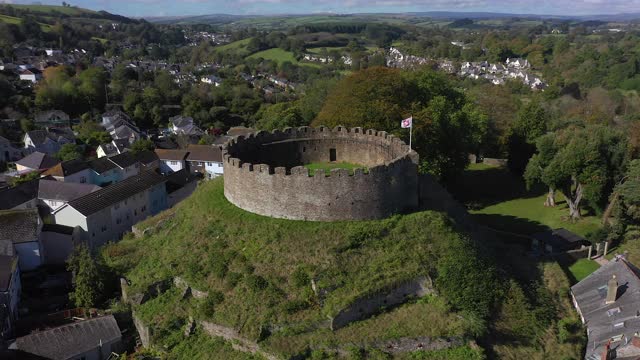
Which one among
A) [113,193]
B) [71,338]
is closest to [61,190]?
[113,193]

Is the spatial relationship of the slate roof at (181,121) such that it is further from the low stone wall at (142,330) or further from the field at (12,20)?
the field at (12,20)

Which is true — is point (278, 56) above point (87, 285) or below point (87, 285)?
below

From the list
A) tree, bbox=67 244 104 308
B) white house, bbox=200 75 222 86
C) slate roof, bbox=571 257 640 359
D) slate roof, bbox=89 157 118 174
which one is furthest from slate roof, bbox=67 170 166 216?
white house, bbox=200 75 222 86

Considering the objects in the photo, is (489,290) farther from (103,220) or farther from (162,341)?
(103,220)

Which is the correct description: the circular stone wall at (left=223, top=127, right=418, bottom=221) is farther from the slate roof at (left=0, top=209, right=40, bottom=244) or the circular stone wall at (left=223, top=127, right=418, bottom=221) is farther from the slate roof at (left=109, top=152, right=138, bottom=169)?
the slate roof at (left=109, top=152, right=138, bottom=169)

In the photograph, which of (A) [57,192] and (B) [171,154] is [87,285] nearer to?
(A) [57,192]
